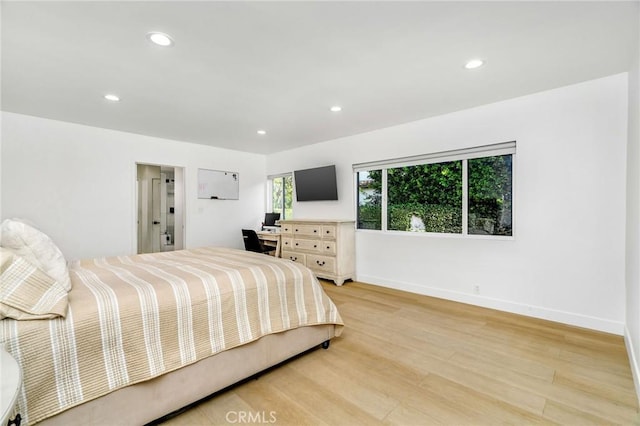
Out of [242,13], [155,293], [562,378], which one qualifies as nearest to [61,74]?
[242,13]

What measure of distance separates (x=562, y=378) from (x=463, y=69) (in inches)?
97.0

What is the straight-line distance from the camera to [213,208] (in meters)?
5.45

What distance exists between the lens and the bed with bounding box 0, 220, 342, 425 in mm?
1249

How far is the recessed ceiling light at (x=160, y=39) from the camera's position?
1.97m

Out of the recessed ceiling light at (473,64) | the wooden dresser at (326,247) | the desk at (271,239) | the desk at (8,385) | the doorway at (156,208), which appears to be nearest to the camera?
the desk at (8,385)

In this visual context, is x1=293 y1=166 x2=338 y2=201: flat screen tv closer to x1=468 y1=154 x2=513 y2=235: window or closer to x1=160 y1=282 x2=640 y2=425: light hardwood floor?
x1=468 y1=154 x2=513 y2=235: window

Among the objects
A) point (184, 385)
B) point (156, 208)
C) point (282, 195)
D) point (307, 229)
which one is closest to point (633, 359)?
point (184, 385)

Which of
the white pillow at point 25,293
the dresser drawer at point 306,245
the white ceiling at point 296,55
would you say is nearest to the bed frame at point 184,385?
the white pillow at point 25,293

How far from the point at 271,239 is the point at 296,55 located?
3679mm

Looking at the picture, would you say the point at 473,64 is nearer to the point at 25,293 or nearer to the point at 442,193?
the point at 442,193

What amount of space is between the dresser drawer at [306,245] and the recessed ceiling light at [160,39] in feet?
10.6

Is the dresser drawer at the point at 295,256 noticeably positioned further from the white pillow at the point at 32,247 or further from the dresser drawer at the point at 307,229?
the white pillow at the point at 32,247

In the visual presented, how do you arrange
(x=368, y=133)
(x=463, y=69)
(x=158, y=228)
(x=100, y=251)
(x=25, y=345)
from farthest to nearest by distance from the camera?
(x=158, y=228) → (x=368, y=133) → (x=100, y=251) → (x=463, y=69) → (x=25, y=345)

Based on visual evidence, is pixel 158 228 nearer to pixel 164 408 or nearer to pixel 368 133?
pixel 368 133
